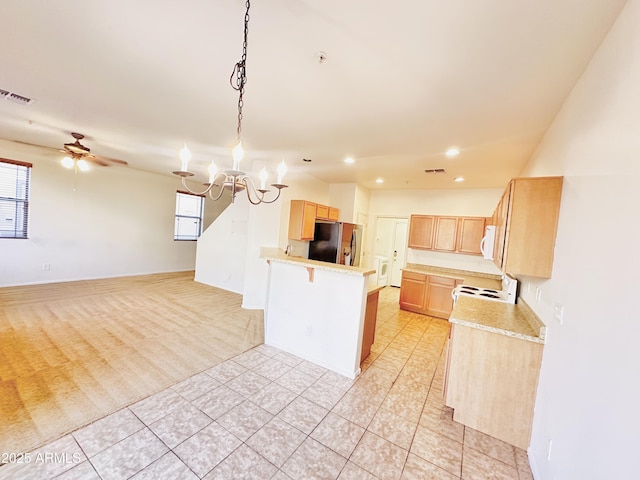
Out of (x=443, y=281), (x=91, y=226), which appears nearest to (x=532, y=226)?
(x=443, y=281)

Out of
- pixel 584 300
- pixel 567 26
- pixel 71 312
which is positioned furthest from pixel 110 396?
pixel 567 26

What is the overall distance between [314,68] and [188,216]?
739 centimetres

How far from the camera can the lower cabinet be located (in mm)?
5035

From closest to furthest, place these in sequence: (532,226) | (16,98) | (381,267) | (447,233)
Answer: (532,226)
(16,98)
(447,233)
(381,267)

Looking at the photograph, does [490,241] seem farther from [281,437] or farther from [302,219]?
[302,219]

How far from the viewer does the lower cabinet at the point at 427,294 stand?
5.04 metres

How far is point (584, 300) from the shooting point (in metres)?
1.37

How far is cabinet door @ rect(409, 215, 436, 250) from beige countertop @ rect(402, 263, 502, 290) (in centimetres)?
52

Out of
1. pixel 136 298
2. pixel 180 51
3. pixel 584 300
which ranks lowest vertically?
pixel 136 298

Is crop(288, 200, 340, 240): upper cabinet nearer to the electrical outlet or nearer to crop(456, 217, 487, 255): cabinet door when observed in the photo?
crop(456, 217, 487, 255): cabinet door

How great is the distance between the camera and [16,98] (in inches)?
111

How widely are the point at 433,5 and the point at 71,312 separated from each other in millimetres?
5817

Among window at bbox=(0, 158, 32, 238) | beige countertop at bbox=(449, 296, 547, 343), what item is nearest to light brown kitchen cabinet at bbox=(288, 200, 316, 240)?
beige countertop at bbox=(449, 296, 547, 343)

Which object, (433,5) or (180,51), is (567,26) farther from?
(180,51)
